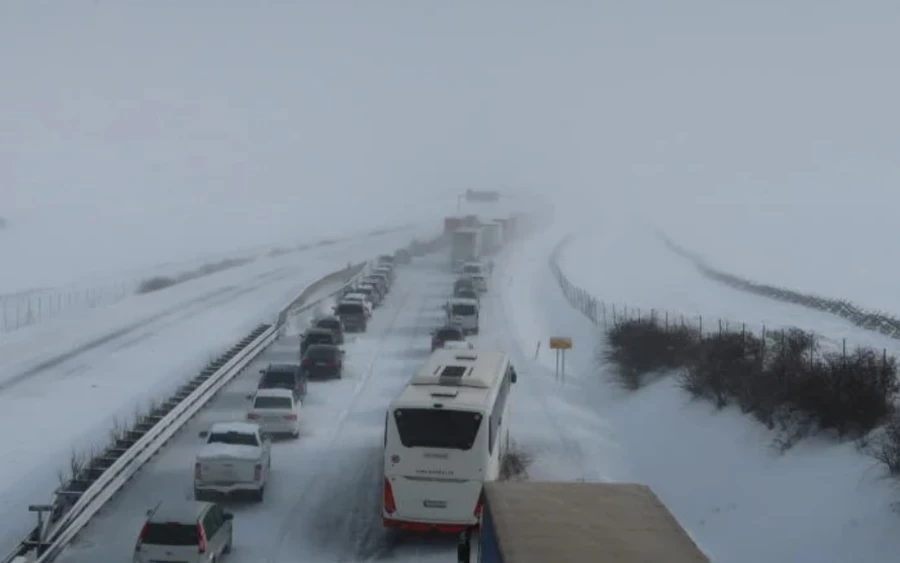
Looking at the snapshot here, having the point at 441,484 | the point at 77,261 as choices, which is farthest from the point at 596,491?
the point at 77,261

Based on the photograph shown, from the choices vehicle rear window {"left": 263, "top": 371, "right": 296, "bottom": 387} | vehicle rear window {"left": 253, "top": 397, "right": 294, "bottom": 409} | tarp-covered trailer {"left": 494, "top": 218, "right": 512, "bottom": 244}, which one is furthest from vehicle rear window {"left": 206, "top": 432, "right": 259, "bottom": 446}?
tarp-covered trailer {"left": 494, "top": 218, "right": 512, "bottom": 244}

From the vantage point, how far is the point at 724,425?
26812mm

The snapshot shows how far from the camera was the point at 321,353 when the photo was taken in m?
41.3

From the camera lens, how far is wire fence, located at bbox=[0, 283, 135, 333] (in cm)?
6476

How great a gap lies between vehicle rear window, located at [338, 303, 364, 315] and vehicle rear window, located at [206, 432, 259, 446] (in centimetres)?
3070

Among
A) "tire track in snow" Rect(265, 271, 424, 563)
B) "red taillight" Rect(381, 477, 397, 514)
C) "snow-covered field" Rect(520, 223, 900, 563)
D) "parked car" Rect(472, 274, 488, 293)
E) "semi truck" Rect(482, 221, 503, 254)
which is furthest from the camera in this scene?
"semi truck" Rect(482, 221, 503, 254)

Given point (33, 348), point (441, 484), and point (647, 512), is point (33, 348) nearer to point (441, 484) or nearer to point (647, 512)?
point (441, 484)

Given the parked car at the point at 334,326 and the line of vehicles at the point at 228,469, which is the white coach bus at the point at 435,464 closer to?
the line of vehicles at the point at 228,469

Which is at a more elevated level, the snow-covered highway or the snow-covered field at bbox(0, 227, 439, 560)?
the snow-covered highway

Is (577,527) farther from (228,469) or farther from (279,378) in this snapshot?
(279,378)

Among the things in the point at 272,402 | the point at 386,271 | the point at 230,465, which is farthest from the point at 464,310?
the point at 230,465

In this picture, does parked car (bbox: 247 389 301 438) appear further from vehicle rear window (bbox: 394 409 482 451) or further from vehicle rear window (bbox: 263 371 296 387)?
vehicle rear window (bbox: 394 409 482 451)

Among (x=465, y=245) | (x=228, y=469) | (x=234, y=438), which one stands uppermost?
(x=465, y=245)

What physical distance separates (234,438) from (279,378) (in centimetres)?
1045
